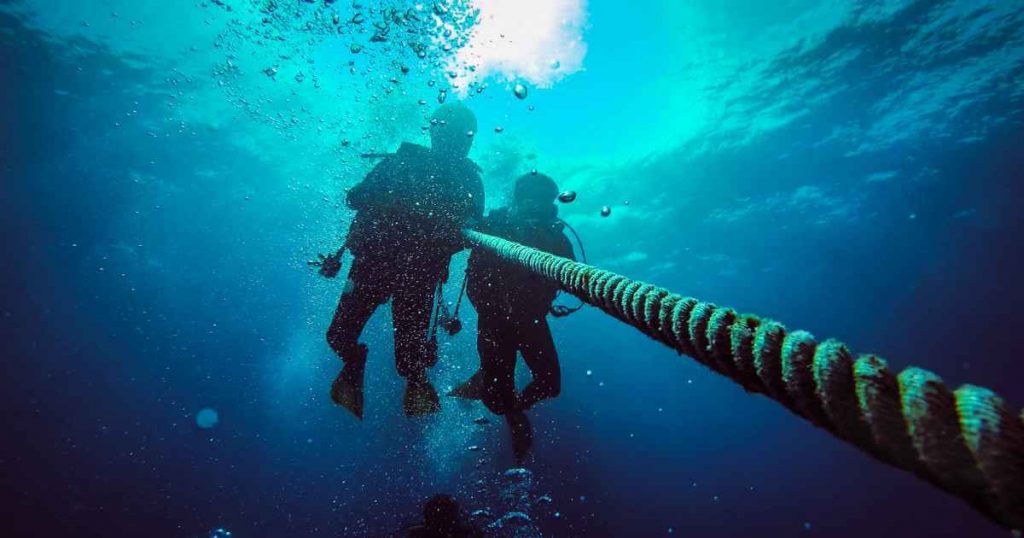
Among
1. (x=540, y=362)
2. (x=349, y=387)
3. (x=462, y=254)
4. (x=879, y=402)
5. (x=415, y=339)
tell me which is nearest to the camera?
(x=879, y=402)

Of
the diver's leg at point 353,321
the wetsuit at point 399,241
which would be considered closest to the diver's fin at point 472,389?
the wetsuit at point 399,241

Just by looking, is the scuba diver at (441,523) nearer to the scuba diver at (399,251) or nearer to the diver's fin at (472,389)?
the diver's fin at (472,389)

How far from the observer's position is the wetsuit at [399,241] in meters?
6.29

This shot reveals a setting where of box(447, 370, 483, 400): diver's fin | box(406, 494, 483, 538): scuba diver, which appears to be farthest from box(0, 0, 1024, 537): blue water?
box(447, 370, 483, 400): diver's fin

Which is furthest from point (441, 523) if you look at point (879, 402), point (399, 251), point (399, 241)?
point (879, 402)

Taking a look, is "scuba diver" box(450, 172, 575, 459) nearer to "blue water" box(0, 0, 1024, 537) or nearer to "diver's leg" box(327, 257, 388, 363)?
"diver's leg" box(327, 257, 388, 363)

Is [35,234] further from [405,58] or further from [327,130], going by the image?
[405,58]

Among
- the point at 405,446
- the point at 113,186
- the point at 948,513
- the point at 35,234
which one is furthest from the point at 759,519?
the point at 35,234

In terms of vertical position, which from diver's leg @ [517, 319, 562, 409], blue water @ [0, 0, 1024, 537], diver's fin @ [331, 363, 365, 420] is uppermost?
blue water @ [0, 0, 1024, 537]

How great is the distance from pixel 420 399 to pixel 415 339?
3.54 feet

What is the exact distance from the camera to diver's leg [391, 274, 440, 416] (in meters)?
6.64

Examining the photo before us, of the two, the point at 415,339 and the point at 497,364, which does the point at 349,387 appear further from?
the point at 497,364

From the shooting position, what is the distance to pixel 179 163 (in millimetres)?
23094

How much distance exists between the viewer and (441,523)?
860cm
